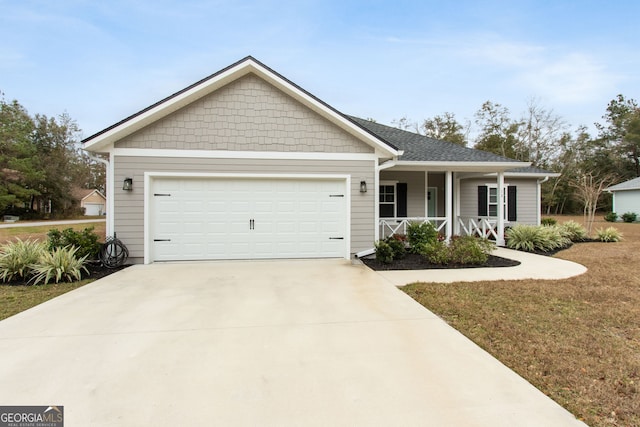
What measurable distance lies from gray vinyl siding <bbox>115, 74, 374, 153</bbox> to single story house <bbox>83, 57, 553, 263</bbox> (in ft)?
0.08

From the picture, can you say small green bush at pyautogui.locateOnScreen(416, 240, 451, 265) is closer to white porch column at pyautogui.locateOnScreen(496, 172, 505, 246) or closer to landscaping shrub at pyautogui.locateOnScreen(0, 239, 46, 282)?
white porch column at pyautogui.locateOnScreen(496, 172, 505, 246)

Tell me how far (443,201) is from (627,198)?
75.3 ft

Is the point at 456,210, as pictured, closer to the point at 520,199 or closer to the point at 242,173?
the point at 520,199

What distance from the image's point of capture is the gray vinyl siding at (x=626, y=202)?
24948 millimetres

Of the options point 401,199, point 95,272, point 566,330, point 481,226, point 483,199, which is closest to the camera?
point 566,330

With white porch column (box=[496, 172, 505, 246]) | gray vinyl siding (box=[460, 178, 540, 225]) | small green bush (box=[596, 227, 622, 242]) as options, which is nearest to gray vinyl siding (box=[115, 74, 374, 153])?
white porch column (box=[496, 172, 505, 246])

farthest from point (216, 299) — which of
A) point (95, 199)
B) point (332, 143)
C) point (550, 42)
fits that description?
point (95, 199)

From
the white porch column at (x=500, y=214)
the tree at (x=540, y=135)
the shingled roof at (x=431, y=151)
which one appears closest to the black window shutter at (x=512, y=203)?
the white porch column at (x=500, y=214)

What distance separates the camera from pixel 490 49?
14594mm

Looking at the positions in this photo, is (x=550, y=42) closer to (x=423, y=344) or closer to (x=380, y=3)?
(x=380, y=3)

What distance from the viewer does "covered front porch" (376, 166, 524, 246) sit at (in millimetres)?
10945

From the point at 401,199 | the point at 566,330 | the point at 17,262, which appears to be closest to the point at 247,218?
the point at 17,262

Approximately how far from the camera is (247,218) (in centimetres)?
862

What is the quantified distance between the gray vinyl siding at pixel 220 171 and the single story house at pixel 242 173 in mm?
25
